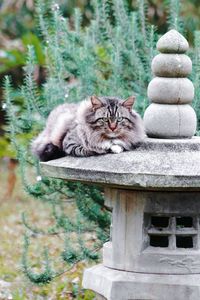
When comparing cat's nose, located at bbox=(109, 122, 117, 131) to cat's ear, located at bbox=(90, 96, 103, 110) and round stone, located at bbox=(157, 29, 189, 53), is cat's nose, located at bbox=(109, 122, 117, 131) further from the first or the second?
round stone, located at bbox=(157, 29, 189, 53)

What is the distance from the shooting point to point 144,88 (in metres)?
6.09

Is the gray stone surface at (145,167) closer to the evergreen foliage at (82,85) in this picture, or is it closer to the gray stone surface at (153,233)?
the gray stone surface at (153,233)

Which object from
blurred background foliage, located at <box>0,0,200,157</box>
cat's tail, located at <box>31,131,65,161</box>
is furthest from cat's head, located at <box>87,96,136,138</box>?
blurred background foliage, located at <box>0,0,200,157</box>

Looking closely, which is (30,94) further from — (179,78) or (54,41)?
(179,78)

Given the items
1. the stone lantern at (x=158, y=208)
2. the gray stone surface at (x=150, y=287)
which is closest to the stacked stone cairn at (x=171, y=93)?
the stone lantern at (x=158, y=208)

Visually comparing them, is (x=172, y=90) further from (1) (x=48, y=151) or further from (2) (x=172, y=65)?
(1) (x=48, y=151)

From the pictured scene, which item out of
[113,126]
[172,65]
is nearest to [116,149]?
[113,126]

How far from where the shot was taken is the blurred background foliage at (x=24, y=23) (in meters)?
10.8

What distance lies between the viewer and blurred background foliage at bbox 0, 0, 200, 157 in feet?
35.6

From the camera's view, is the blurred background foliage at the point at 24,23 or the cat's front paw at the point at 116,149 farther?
the blurred background foliage at the point at 24,23

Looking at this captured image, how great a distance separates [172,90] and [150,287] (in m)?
0.99

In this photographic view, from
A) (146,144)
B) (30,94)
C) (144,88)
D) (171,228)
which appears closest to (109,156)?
(146,144)

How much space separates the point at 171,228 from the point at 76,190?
1.58m

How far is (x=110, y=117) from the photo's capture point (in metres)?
4.32
